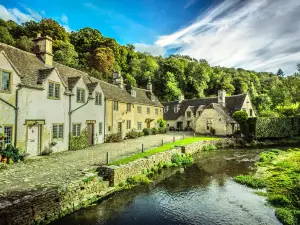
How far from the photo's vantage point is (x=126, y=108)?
3219 cm

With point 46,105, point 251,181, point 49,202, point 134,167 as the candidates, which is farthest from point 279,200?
point 46,105

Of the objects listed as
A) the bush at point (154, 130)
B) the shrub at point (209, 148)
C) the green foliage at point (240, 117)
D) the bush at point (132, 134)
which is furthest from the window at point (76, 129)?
the green foliage at point (240, 117)

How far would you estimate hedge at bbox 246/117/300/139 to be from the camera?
35.6m

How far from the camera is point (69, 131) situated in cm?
2011

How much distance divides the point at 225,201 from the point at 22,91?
16615mm

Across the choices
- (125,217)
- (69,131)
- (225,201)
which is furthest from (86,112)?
(225,201)

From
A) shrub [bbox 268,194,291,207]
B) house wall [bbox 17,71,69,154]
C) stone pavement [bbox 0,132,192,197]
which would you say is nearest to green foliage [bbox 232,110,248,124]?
shrub [bbox 268,194,291,207]

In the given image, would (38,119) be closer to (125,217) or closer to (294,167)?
(125,217)

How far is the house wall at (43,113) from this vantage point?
1566 cm

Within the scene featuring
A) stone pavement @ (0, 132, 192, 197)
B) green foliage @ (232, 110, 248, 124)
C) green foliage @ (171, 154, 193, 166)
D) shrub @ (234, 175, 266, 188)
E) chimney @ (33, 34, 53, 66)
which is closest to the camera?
stone pavement @ (0, 132, 192, 197)

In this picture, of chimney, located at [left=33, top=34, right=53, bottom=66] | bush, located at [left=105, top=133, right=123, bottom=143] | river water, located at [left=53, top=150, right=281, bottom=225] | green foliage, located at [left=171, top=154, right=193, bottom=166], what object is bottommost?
river water, located at [left=53, top=150, right=281, bottom=225]

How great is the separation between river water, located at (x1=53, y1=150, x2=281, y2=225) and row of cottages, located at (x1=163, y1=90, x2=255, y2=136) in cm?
2328

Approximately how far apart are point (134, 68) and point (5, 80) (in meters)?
57.7

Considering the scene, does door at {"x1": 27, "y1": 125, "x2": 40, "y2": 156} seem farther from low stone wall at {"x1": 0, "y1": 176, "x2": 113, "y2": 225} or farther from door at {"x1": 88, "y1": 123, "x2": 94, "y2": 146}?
low stone wall at {"x1": 0, "y1": 176, "x2": 113, "y2": 225}
